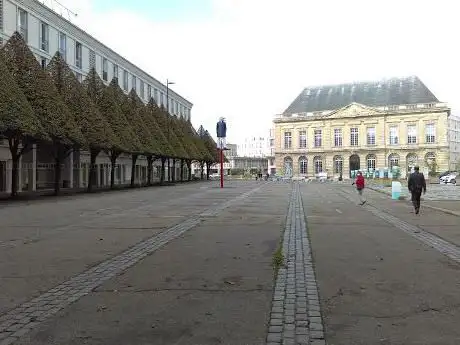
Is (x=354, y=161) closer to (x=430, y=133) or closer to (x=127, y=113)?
(x=430, y=133)

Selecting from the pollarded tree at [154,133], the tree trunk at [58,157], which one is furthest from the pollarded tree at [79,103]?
the pollarded tree at [154,133]

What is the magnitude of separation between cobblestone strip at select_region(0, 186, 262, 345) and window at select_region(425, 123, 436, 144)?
349 ft

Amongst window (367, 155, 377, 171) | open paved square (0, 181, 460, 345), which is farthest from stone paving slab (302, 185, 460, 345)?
window (367, 155, 377, 171)

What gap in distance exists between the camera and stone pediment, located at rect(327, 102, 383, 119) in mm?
112050

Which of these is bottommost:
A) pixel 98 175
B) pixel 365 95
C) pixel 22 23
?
pixel 98 175

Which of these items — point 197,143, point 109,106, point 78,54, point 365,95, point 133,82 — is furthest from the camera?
point 365,95

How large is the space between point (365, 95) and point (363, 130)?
7.97 m

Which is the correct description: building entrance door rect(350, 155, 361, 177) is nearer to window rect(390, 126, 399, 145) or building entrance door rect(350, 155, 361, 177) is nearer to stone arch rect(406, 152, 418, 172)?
window rect(390, 126, 399, 145)

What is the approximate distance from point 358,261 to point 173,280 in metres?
3.53

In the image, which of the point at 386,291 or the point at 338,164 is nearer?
the point at 386,291

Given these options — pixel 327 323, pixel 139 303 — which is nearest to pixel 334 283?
pixel 327 323

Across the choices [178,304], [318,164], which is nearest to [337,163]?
[318,164]

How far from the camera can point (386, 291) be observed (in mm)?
6980

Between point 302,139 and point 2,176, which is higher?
point 302,139
